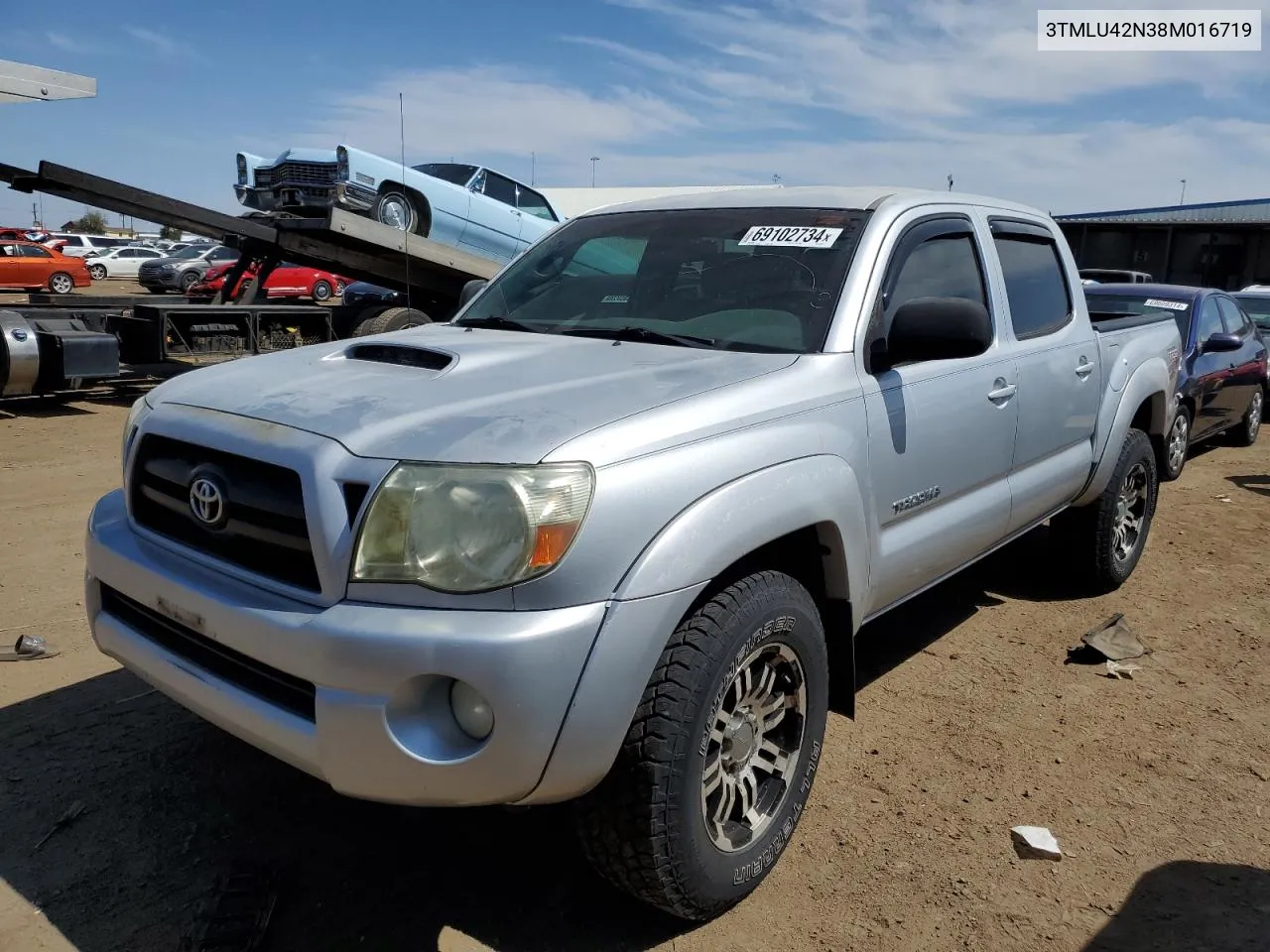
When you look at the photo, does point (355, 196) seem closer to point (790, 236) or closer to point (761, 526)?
point (790, 236)

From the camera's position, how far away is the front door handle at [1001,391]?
3.64 meters

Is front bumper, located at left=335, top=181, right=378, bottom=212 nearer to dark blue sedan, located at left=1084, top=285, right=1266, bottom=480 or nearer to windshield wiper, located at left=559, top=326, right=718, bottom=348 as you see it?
dark blue sedan, located at left=1084, top=285, right=1266, bottom=480

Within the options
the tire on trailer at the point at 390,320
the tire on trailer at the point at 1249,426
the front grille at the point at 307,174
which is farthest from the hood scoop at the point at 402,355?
the front grille at the point at 307,174

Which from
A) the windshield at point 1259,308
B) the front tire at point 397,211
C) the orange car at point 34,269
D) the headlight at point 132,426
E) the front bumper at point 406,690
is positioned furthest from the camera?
the orange car at point 34,269

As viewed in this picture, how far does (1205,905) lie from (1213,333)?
7.53 meters

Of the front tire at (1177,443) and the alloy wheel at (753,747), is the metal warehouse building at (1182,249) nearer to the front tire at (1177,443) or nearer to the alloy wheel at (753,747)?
the front tire at (1177,443)

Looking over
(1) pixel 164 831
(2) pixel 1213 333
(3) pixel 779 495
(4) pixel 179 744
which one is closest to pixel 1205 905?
(3) pixel 779 495

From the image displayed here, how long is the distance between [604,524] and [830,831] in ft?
4.78

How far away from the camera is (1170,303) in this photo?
8641mm

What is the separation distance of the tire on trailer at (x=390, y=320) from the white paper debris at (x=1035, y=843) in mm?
9673

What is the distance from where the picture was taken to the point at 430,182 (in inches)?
488

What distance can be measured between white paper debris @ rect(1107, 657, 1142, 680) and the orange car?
98.3ft

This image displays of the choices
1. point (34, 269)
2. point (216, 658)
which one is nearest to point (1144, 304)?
point (216, 658)

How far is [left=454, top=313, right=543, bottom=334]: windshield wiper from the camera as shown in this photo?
351cm
